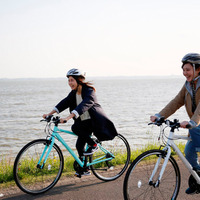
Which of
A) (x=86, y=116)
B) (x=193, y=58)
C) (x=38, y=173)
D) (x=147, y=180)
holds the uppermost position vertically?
(x=193, y=58)

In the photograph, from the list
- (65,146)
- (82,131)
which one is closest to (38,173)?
(65,146)

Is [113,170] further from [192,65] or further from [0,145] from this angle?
[0,145]

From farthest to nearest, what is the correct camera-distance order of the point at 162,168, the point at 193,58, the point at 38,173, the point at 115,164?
the point at 115,164 → the point at 38,173 → the point at 193,58 → the point at 162,168

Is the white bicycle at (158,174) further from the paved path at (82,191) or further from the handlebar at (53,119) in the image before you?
the handlebar at (53,119)

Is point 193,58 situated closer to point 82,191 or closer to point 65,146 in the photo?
point 65,146

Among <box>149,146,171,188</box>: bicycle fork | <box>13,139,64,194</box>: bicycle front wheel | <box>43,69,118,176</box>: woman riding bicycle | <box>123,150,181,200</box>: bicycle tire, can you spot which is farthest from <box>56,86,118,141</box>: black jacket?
<box>149,146,171,188</box>: bicycle fork

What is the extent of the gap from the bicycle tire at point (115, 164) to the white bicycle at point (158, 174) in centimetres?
138

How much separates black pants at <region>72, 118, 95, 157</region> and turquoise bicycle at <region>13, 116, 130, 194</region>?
0.11 meters

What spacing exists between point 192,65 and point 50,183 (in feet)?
9.27

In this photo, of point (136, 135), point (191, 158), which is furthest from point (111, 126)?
point (136, 135)

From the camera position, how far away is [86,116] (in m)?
4.76

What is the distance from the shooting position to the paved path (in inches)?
168

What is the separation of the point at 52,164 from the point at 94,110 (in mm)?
1236

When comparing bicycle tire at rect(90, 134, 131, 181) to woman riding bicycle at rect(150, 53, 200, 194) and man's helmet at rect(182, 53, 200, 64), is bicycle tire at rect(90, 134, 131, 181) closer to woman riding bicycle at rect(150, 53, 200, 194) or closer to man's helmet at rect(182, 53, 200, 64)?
woman riding bicycle at rect(150, 53, 200, 194)
